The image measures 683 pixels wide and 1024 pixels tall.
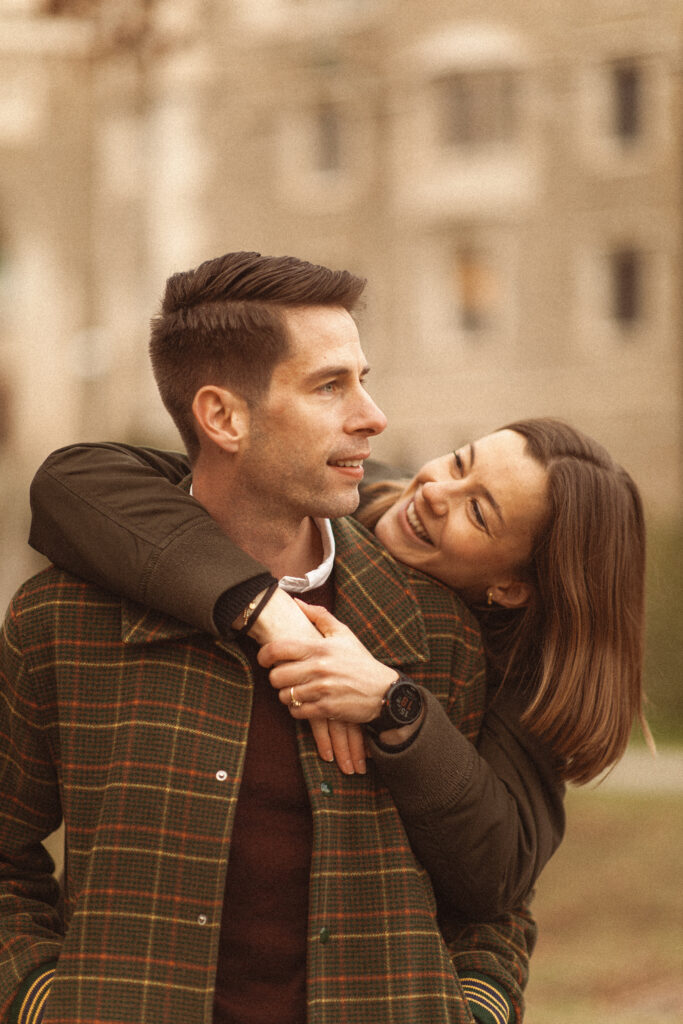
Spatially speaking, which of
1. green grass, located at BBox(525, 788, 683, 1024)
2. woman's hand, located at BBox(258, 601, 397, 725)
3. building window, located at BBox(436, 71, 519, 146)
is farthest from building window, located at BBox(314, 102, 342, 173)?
woman's hand, located at BBox(258, 601, 397, 725)

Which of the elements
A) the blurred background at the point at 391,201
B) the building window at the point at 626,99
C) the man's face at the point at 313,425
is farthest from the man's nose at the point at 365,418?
the building window at the point at 626,99

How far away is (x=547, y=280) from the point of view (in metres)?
24.5

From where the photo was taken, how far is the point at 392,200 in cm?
2509

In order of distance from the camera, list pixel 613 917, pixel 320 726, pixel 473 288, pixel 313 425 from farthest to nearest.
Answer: pixel 473 288 → pixel 613 917 → pixel 313 425 → pixel 320 726

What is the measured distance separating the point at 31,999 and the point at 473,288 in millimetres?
23330

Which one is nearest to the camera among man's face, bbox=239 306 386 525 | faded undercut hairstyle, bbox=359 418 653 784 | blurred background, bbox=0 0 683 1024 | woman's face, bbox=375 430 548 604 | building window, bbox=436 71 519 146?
man's face, bbox=239 306 386 525

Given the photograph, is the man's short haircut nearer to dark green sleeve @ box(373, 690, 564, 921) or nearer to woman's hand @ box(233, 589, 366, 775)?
woman's hand @ box(233, 589, 366, 775)

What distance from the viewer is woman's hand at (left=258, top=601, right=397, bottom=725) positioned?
106 inches

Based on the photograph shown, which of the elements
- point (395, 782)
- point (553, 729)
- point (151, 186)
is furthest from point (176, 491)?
point (151, 186)

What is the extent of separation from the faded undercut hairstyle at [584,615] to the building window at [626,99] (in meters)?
22.2

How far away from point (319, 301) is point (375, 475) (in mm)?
831

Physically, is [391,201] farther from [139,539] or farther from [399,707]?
[399,707]

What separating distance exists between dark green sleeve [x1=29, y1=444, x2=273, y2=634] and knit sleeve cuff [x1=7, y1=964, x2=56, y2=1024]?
78 cm

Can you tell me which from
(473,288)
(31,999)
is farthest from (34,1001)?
(473,288)
